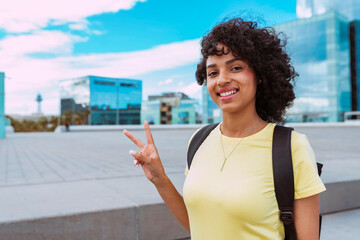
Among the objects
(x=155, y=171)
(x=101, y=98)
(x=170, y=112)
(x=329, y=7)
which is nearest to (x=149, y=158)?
(x=155, y=171)

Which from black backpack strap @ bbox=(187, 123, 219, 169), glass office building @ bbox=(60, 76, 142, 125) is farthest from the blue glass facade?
black backpack strap @ bbox=(187, 123, 219, 169)

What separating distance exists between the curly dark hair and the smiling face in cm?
3

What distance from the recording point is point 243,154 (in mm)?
1366

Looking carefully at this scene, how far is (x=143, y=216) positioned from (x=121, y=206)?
24 centimetres

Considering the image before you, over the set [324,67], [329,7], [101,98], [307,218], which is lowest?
[307,218]

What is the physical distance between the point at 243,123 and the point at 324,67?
60.3m

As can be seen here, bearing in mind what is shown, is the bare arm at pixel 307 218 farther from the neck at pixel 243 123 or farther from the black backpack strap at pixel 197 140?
the black backpack strap at pixel 197 140

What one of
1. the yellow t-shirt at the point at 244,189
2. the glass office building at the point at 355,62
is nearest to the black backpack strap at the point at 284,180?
the yellow t-shirt at the point at 244,189

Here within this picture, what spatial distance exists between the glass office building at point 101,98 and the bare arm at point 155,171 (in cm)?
3728

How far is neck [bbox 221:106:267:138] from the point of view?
1.47 metres

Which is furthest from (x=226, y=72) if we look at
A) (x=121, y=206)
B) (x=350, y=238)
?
(x=350, y=238)

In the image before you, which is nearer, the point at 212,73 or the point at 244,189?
the point at 244,189

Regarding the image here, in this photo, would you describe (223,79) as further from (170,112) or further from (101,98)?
(170,112)

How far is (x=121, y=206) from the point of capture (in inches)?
119
